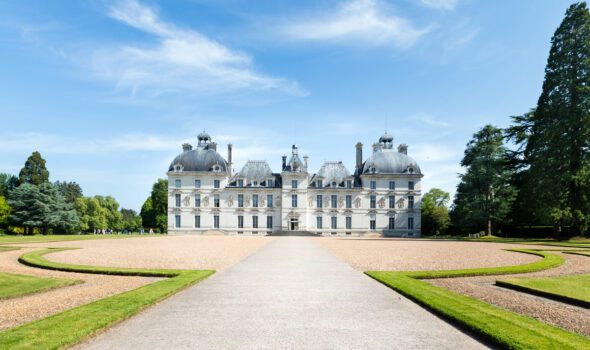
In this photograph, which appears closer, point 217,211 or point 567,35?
point 567,35

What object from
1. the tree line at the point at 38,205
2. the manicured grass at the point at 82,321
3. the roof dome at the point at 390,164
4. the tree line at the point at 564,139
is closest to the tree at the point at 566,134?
the tree line at the point at 564,139

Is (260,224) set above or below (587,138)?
below

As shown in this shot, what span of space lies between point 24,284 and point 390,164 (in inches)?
2027

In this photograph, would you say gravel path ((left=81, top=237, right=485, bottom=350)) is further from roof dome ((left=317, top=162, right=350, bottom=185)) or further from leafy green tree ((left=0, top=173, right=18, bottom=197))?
leafy green tree ((left=0, top=173, right=18, bottom=197))

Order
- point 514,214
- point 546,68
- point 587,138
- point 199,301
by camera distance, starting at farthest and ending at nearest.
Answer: point 514,214
point 546,68
point 587,138
point 199,301

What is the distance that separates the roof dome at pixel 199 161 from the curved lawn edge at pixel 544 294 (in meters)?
48.5

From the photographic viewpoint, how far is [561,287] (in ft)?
32.8

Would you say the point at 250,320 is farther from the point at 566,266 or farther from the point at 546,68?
the point at 546,68

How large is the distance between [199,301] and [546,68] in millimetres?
37101

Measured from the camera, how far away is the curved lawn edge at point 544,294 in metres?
8.31

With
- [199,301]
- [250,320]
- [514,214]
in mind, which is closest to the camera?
[250,320]

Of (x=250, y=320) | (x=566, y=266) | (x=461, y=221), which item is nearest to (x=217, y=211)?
(x=461, y=221)

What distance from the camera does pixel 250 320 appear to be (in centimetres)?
673

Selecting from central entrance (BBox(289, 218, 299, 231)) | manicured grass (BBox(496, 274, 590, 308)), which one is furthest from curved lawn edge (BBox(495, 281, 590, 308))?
central entrance (BBox(289, 218, 299, 231))
